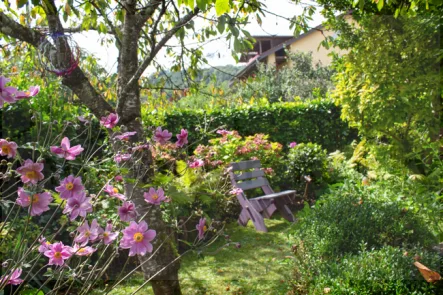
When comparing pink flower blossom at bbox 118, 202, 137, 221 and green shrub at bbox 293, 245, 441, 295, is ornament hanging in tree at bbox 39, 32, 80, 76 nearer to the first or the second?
pink flower blossom at bbox 118, 202, 137, 221

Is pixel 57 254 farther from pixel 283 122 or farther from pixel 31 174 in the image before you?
pixel 283 122

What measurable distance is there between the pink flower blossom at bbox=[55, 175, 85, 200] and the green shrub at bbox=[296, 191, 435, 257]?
2.28 metres

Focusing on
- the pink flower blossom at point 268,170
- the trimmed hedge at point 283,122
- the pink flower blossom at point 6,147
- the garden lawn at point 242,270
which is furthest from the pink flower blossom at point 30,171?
the trimmed hedge at point 283,122

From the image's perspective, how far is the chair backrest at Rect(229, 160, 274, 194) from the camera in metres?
6.91

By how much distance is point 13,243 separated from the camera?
3.92 metres

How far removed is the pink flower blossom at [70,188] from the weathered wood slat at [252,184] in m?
5.14

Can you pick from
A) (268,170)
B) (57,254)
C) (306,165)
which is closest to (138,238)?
(57,254)

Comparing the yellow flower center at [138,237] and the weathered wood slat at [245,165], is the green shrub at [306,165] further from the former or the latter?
the yellow flower center at [138,237]

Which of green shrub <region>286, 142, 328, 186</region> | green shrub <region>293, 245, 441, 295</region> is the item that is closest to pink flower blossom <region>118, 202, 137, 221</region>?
green shrub <region>293, 245, 441, 295</region>

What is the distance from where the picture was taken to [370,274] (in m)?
3.06

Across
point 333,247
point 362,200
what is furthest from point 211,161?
point 333,247

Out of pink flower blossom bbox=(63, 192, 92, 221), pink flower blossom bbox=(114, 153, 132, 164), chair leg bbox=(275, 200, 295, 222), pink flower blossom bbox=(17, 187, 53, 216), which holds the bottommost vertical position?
chair leg bbox=(275, 200, 295, 222)

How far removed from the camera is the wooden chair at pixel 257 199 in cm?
634

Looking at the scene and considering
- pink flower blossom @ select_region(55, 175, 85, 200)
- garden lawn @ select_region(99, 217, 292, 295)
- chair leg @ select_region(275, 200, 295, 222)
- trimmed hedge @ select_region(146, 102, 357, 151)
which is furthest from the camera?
trimmed hedge @ select_region(146, 102, 357, 151)
